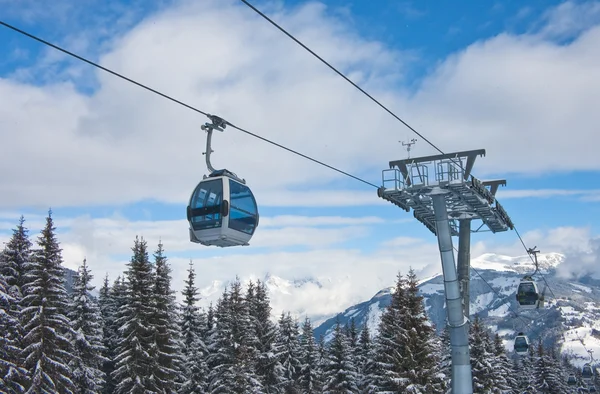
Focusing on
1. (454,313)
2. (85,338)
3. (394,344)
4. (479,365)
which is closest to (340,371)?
(479,365)

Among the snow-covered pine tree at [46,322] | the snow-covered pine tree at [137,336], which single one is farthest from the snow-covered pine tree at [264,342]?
the snow-covered pine tree at [46,322]

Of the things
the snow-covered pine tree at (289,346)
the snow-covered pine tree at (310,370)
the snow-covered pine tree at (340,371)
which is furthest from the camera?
the snow-covered pine tree at (310,370)

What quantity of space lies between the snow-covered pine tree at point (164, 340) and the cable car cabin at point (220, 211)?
769 inches

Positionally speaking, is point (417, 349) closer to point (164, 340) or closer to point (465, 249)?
point (465, 249)

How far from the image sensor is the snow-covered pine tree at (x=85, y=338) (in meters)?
31.1

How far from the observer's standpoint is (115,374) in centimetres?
3106

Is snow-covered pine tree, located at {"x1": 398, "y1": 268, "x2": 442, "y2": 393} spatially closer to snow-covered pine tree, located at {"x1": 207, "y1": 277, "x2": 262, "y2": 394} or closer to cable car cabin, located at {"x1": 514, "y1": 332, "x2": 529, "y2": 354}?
cable car cabin, located at {"x1": 514, "y1": 332, "x2": 529, "y2": 354}

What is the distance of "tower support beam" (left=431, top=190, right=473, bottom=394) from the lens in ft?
62.5

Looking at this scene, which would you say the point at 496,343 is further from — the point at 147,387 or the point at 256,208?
the point at 256,208

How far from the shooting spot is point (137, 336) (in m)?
31.7

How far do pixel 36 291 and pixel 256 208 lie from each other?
17.9m

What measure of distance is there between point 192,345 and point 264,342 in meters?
6.85

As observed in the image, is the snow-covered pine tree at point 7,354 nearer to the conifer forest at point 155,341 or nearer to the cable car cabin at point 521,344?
the conifer forest at point 155,341

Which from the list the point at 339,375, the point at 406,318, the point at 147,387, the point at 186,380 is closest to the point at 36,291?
the point at 147,387
